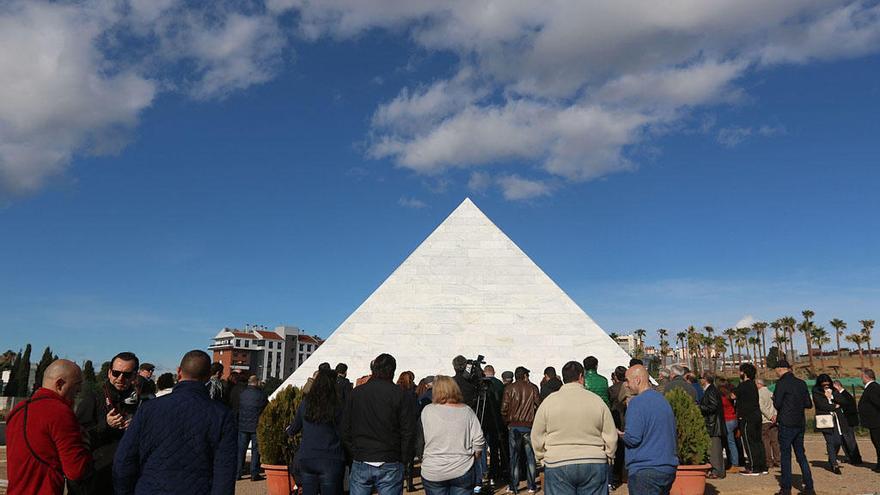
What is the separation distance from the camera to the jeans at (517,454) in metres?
7.34

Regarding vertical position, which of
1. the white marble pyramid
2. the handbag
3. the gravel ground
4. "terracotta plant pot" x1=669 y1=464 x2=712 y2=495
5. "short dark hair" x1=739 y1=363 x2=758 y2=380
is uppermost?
the white marble pyramid

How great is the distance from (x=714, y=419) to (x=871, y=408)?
2827 mm

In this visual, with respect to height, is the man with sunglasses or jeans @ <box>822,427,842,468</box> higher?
the man with sunglasses

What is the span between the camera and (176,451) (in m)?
2.96

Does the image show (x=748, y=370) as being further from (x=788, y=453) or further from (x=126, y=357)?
(x=126, y=357)

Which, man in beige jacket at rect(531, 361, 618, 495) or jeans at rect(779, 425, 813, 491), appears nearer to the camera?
man in beige jacket at rect(531, 361, 618, 495)

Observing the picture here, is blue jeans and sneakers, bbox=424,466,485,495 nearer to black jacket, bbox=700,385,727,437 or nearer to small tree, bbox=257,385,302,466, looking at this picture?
small tree, bbox=257,385,302,466

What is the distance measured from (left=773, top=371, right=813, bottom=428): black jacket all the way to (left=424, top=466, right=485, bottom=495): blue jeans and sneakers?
15.1 ft

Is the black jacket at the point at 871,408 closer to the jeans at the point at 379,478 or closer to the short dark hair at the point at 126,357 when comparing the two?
the jeans at the point at 379,478

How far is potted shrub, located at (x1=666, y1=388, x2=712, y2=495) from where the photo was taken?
21.0ft

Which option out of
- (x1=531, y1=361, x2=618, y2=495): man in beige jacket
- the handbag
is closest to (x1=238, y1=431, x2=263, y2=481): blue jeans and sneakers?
(x1=531, y1=361, x2=618, y2=495): man in beige jacket

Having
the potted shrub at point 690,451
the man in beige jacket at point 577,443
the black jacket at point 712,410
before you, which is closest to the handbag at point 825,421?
the black jacket at point 712,410

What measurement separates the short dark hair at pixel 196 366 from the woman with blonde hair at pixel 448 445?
1535mm

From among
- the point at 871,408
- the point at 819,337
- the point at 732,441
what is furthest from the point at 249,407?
the point at 819,337
